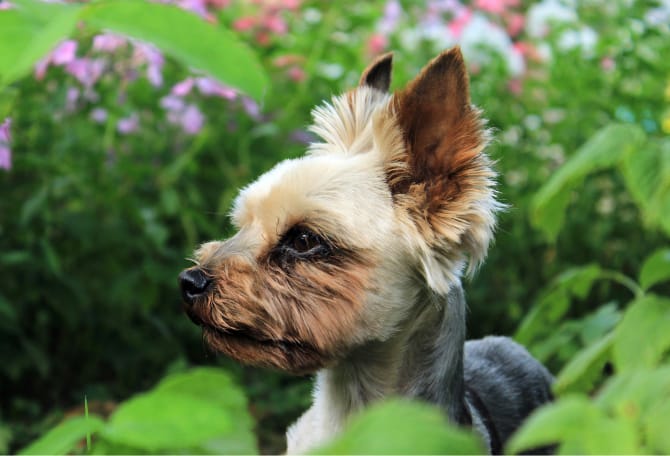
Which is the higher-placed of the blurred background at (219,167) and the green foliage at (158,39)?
the green foliage at (158,39)

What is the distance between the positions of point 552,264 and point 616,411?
16.1ft

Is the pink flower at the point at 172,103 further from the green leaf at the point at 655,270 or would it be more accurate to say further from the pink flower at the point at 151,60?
the green leaf at the point at 655,270

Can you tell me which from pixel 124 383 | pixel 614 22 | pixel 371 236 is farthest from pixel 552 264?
pixel 371 236

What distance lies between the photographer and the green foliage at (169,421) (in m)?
1.01

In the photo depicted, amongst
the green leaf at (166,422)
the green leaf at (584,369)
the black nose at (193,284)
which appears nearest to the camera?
the green leaf at (166,422)

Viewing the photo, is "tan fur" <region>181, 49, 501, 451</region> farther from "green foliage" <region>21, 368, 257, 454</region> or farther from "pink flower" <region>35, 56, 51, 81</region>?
"pink flower" <region>35, 56, 51, 81</region>

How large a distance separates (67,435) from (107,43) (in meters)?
3.47

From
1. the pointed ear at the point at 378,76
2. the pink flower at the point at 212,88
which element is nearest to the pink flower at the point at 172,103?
the pink flower at the point at 212,88

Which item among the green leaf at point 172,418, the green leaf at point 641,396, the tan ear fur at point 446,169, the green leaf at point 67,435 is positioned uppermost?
the green leaf at point 641,396

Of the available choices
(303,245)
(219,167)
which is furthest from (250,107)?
(303,245)

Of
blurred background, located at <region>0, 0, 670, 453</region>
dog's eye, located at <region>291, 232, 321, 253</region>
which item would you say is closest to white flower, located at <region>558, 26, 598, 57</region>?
blurred background, located at <region>0, 0, 670, 453</region>

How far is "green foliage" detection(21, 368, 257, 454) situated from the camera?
101cm

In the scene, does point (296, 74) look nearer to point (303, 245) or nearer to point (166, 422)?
point (303, 245)

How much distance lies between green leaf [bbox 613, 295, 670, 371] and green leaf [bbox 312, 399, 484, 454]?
72cm
